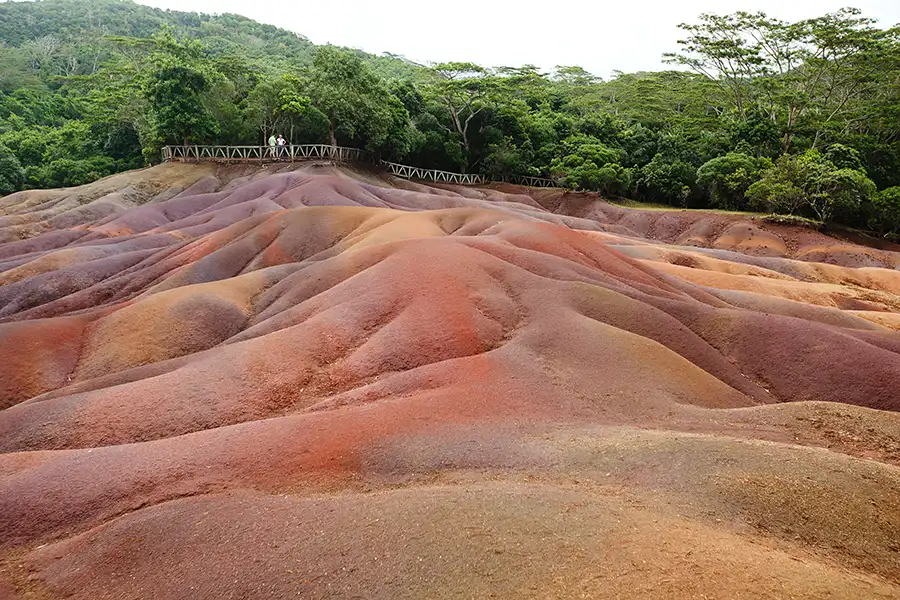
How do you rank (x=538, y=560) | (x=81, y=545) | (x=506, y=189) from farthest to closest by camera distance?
(x=506, y=189) < (x=81, y=545) < (x=538, y=560)

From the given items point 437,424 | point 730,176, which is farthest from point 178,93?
point 437,424

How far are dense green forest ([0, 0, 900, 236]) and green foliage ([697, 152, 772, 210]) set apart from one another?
0.17 metres

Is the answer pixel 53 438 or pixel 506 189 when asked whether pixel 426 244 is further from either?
pixel 506 189

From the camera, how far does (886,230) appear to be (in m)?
49.2

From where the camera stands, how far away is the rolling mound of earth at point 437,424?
340 inches

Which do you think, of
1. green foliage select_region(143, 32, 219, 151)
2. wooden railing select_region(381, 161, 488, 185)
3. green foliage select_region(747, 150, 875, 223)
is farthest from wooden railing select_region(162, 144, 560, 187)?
green foliage select_region(747, 150, 875, 223)

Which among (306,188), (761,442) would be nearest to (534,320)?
(761,442)

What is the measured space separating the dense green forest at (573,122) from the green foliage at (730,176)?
17 centimetres

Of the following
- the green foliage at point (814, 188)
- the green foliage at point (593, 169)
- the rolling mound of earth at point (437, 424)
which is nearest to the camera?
the rolling mound of earth at point (437, 424)

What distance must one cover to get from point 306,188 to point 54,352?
3003 cm

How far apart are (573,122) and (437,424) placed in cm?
6549

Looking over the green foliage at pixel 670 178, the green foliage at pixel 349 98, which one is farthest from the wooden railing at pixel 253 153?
the green foliage at pixel 670 178

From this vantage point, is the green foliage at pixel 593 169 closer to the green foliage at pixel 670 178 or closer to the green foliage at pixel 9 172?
the green foliage at pixel 670 178

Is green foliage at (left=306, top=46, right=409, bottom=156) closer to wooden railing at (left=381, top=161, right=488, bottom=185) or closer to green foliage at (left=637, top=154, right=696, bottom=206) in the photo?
wooden railing at (left=381, top=161, right=488, bottom=185)
